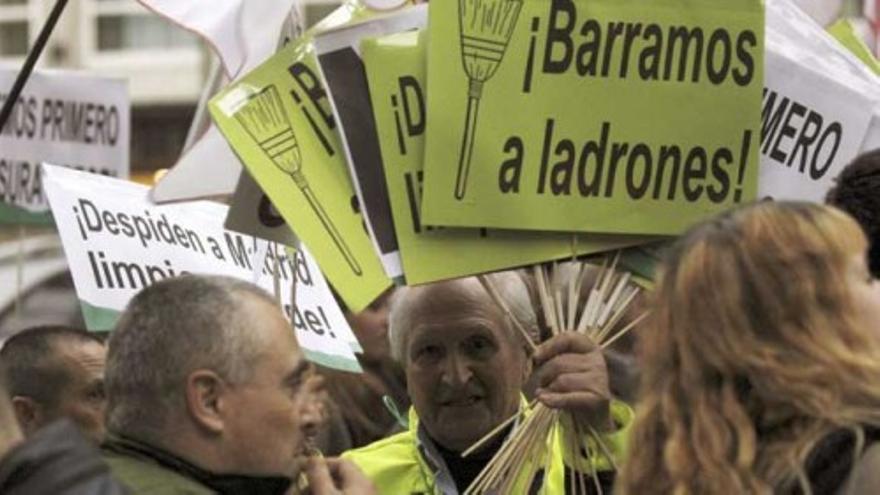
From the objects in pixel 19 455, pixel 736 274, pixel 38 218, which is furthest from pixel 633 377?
pixel 38 218

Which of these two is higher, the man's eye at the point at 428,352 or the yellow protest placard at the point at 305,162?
the yellow protest placard at the point at 305,162

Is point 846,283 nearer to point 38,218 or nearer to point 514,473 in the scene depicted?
point 514,473

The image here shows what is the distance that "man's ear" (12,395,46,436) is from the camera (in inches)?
243

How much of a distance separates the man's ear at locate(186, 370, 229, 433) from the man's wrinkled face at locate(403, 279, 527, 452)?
49.3 inches

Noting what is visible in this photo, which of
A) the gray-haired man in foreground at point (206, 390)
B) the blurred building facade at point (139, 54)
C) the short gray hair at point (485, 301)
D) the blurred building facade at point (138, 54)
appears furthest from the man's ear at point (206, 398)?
the blurred building facade at point (138, 54)

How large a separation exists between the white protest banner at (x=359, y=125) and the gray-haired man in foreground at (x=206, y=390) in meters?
0.61

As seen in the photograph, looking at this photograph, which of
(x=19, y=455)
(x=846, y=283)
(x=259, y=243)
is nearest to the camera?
(x=19, y=455)

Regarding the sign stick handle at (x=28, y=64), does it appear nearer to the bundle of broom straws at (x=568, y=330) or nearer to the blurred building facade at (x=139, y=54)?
the bundle of broom straws at (x=568, y=330)

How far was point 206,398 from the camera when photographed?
14.4ft

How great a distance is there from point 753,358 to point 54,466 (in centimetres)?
90

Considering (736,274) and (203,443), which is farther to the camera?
(203,443)

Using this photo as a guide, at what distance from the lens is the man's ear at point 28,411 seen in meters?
6.17

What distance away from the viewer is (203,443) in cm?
436

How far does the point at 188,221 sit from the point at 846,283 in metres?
2.92
